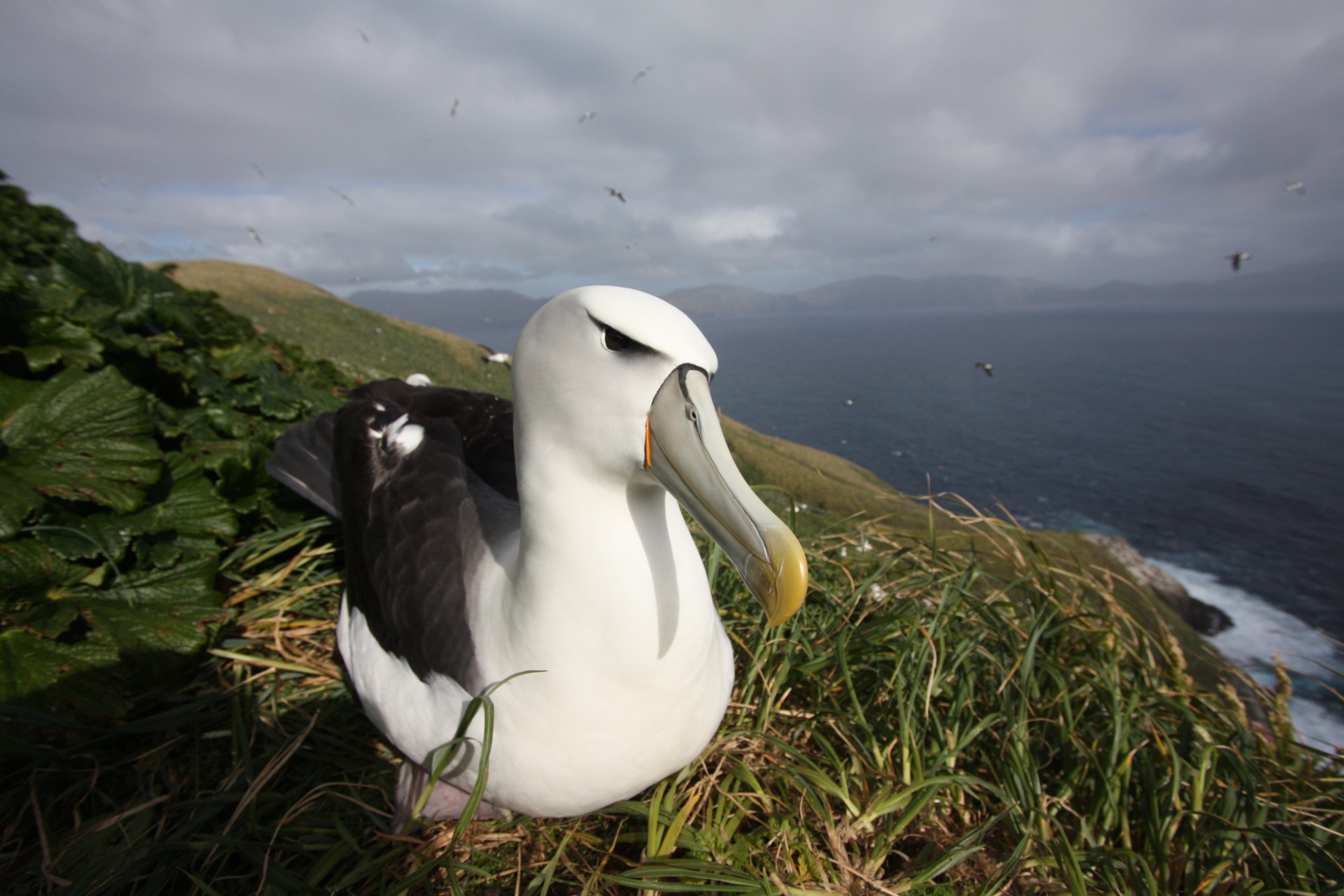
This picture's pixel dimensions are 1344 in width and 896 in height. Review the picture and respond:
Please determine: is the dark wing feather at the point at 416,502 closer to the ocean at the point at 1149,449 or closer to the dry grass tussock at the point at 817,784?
the dry grass tussock at the point at 817,784

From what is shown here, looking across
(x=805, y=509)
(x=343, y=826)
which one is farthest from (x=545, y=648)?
(x=805, y=509)

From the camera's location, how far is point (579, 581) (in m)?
1.94

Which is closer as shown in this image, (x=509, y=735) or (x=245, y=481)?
(x=509, y=735)

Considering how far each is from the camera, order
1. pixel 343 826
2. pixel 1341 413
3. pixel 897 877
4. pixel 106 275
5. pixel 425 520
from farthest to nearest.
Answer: pixel 1341 413 < pixel 106 275 < pixel 425 520 < pixel 343 826 < pixel 897 877

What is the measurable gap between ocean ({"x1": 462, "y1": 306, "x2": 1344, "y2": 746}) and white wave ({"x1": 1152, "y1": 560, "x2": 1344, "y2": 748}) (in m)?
0.10

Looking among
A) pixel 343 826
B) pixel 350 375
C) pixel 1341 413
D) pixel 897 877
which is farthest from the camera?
pixel 1341 413

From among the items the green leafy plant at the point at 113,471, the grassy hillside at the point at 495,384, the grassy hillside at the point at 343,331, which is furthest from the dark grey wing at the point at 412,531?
the grassy hillside at the point at 343,331

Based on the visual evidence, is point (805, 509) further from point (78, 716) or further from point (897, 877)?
point (78, 716)

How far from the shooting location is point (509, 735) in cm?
209

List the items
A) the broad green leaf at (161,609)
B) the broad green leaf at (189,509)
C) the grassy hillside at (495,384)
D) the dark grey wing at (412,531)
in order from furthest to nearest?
1. the grassy hillside at (495,384)
2. the broad green leaf at (189,509)
3. the broad green leaf at (161,609)
4. the dark grey wing at (412,531)

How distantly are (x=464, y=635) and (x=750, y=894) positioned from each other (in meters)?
1.36

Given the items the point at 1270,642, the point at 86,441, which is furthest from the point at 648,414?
the point at 1270,642

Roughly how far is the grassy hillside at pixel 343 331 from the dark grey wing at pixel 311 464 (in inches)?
204

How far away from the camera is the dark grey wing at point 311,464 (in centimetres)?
364
